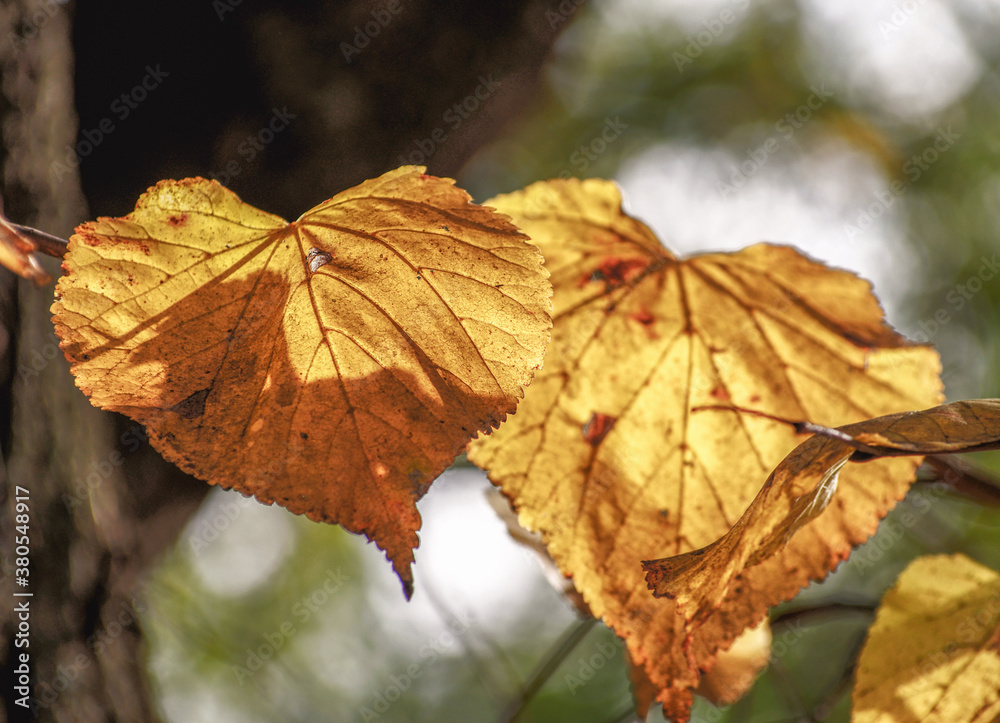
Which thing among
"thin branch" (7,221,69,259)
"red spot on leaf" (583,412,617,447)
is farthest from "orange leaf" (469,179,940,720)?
"thin branch" (7,221,69,259)

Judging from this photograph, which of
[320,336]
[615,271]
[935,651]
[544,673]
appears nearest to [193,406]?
[320,336]

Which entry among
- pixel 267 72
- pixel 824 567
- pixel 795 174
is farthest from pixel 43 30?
pixel 795 174

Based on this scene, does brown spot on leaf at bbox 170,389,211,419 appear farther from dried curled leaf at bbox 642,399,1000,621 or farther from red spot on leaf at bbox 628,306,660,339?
red spot on leaf at bbox 628,306,660,339

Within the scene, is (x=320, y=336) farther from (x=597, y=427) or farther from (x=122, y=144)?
(x=122, y=144)

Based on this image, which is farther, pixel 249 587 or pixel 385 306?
pixel 249 587

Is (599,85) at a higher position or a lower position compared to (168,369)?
higher

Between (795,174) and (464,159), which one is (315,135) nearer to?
(464,159)
